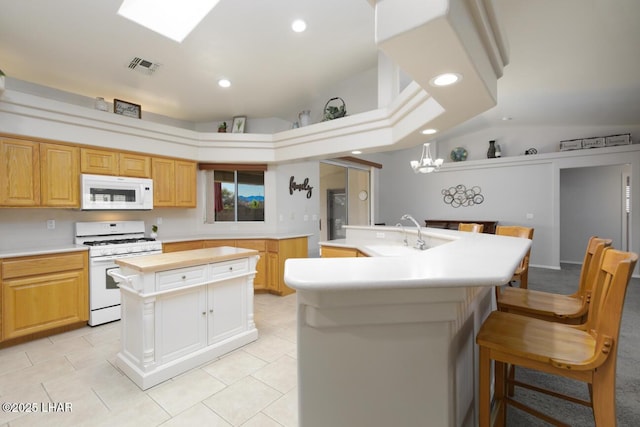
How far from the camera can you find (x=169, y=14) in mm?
2936

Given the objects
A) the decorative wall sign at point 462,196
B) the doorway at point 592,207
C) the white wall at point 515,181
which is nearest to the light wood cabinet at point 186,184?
the white wall at point 515,181

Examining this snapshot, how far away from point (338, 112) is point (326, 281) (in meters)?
3.68

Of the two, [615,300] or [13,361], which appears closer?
[615,300]

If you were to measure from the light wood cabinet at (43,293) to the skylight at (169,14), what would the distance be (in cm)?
258

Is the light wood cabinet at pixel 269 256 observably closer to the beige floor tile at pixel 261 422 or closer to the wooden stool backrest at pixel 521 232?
the beige floor tile at pixel 261 422

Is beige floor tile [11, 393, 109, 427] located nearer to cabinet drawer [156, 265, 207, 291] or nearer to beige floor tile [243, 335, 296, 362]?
cabinet drawer [156, 265, 207, 291]

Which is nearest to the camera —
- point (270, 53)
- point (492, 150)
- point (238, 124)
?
point (270, 53)

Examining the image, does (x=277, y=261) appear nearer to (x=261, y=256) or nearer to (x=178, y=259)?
(x=261, y=256)

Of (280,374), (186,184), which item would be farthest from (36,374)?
(186,184)

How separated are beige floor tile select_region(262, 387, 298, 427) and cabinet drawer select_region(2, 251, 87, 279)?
282cm

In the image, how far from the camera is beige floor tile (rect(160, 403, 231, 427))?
5.78 feet

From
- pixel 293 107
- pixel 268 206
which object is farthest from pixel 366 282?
pixel 293 107

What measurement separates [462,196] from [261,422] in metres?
7.01

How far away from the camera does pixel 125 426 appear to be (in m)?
1.75
